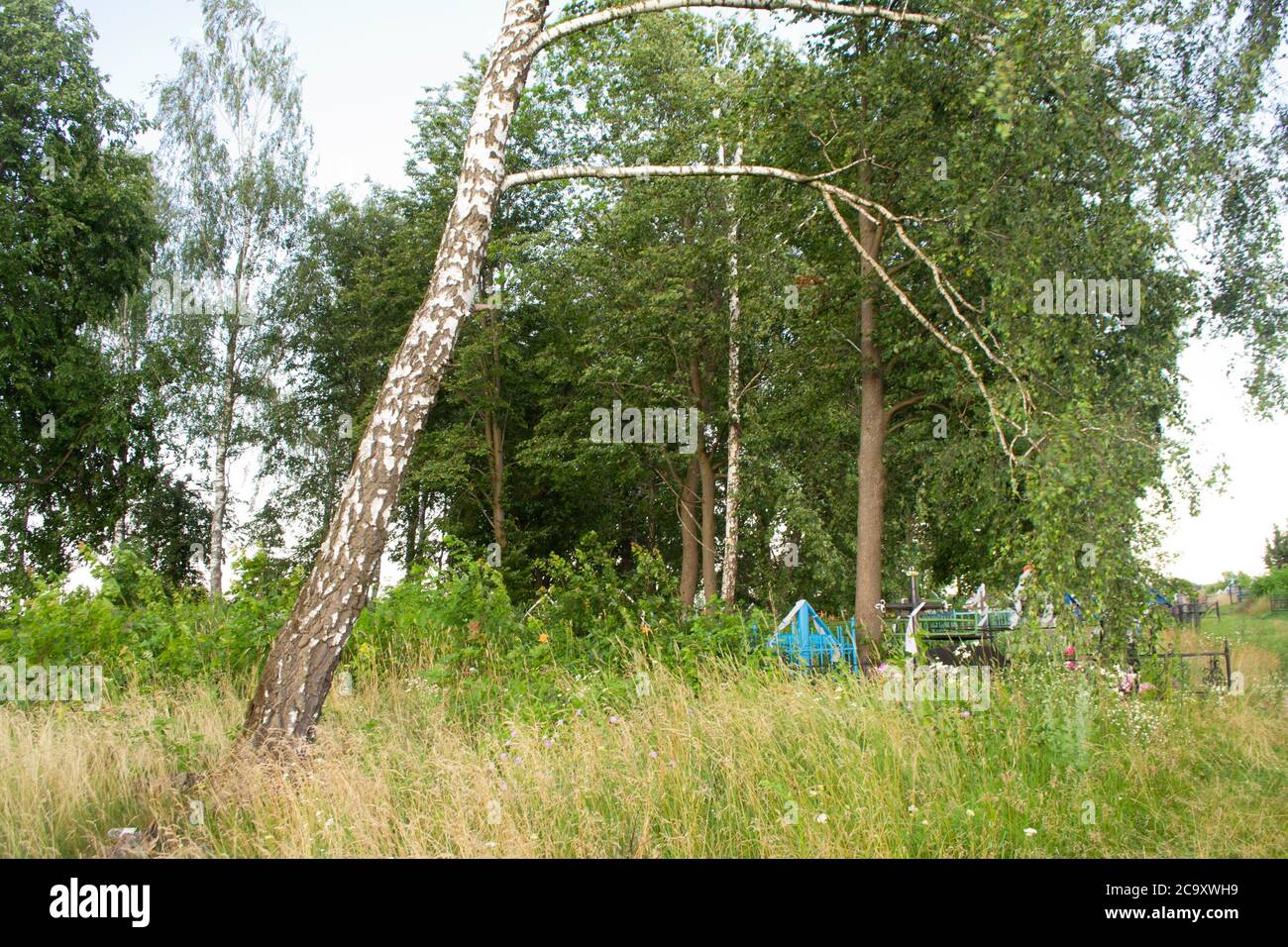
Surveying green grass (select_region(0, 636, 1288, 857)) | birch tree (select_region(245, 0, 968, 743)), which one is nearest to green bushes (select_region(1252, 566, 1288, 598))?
green grass (select_region(0, 636, 1288, 857))

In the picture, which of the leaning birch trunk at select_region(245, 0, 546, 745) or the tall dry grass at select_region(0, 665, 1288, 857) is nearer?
the tall dry grass at select_region(0, 665, 1288, 857)

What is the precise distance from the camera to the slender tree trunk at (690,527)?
2019 centimetres

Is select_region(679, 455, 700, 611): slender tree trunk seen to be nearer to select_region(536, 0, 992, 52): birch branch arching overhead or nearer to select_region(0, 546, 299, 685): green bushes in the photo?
select_region(0, 546, 299, 685): green bushes

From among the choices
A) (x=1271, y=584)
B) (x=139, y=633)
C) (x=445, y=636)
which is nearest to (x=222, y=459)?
(x=139, y=633)

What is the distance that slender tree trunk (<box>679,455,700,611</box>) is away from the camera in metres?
20.2

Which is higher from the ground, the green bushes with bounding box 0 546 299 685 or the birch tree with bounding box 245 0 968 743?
the birch tree with bounding box 245 0 968 743

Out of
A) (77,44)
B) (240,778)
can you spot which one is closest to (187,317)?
(77,44)

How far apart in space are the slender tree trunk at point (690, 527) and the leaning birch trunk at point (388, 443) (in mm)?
14925

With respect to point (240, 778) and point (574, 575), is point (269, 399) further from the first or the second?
point (240, 778)

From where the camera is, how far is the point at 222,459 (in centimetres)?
2098

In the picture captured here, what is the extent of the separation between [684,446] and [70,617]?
47.1ft

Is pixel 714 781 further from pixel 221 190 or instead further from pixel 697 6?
pixel 221 190

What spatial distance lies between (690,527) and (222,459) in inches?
439

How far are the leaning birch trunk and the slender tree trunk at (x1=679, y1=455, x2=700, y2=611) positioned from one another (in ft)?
49.0
